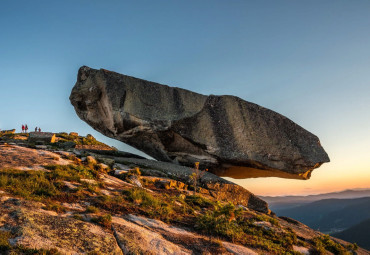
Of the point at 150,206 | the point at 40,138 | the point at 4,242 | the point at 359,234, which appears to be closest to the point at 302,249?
the point at 150,206

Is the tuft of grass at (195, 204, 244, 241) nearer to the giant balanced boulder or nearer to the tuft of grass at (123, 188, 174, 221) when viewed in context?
the tuft of grass at (123, 188, 174, 221)

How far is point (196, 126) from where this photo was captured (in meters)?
21.6

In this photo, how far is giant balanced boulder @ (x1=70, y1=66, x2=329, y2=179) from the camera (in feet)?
68.0

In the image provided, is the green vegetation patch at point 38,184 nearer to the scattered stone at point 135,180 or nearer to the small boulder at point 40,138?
the scattered stone at point 135,180

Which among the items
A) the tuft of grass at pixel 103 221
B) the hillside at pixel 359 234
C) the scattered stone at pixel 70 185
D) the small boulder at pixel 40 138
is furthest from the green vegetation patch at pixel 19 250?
the hillside at pixel 359 234

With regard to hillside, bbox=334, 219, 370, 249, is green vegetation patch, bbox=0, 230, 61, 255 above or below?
above

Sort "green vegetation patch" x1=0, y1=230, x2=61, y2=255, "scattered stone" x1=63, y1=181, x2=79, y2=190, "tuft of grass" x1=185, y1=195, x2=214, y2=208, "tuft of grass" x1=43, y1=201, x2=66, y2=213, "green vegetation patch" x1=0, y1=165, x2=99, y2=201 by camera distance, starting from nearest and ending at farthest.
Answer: "green vegetation patch" x1=0, y1=230, x2=61, y2=255 → "tuft of grass" x1=43, y1=201, x2=66, y2=213 → "green vegetation patch" x1=0, y1=165, x2=99, y2=201 → "scattered stone" x1=63, y1=181, x2=79, y2=190 → "tuft of grass" x1=185, y1=195, x2=214, y2=208

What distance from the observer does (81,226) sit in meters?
6.82

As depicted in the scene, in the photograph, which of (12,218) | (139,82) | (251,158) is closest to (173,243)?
(12,218)

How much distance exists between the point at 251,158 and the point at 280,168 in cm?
296

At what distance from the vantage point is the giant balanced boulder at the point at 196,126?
20.7 meters

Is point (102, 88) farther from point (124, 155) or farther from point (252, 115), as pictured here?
point (252, 115)

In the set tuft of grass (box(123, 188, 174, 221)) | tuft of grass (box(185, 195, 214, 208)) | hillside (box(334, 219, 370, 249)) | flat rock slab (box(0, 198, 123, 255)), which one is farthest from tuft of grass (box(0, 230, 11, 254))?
hillside (box(334, 219, 370, 249))

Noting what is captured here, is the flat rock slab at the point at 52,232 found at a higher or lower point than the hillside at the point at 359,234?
higher
